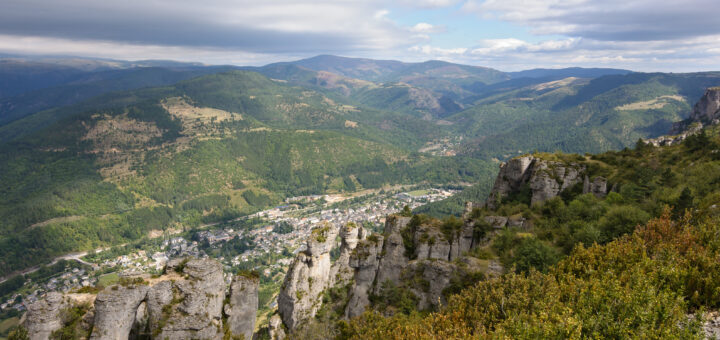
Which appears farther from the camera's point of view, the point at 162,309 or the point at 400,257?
the point at 400,257

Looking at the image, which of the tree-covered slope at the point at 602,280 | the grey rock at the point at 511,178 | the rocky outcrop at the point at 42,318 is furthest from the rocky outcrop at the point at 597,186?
the rocky outcrop at the point at 42,318

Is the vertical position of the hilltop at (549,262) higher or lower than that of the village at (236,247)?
higher

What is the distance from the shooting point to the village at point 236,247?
11212cm

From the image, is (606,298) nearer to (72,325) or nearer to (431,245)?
(431,245)

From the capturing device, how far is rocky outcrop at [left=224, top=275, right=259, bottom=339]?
28594mm

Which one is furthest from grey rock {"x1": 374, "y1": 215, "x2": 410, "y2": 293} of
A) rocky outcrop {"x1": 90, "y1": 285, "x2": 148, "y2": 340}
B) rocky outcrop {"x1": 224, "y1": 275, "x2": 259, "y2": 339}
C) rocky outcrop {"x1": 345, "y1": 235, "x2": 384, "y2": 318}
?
rocky outcrop {"x1": 90, "y1": 285, "x2": 148, "y2": 340}

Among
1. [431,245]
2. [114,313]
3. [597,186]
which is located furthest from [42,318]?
[597,186]

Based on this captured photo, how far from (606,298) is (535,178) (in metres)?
35.7

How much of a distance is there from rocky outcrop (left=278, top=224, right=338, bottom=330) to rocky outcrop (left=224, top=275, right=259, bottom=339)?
21.8 ft

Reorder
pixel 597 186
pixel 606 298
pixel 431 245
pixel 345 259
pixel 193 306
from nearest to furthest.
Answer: pixel 606 298 → pixel 193 306 → pixel 345 259 → pixel 431 245 → pixel 597 186

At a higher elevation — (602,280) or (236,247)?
(602,280)

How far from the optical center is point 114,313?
2258cm

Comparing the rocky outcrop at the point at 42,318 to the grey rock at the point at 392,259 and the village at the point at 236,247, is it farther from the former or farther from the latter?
the village at the point at 236,247

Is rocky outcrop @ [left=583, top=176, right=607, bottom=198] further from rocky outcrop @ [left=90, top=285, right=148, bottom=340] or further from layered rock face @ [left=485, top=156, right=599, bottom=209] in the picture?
rocky outcrop @ [left=90, top=285, right=148, bottom=340]
